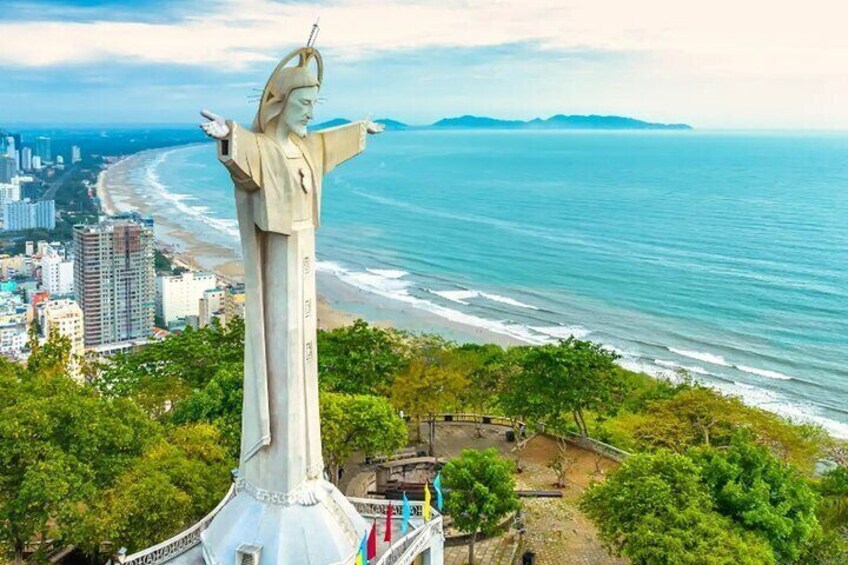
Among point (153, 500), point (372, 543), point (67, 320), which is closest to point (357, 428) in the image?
point (372, 543)

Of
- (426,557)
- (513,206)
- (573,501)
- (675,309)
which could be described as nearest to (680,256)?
(675,309)

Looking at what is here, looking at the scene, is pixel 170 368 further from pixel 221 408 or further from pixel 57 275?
pixel 57 275

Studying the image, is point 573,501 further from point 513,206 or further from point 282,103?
point 513,206

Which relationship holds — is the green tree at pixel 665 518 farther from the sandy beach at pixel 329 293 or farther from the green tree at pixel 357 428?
the sandy beach at pixel 329 293

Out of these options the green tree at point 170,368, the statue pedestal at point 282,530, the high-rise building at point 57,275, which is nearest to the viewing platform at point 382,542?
the statue pedestal at point 282,530

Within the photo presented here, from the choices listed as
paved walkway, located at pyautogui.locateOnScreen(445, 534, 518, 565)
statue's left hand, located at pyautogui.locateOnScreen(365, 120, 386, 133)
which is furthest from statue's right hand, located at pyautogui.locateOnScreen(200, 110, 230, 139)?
paved walkway, located at pyautogui.locateOnScreen(445, 534, 518, 565)
